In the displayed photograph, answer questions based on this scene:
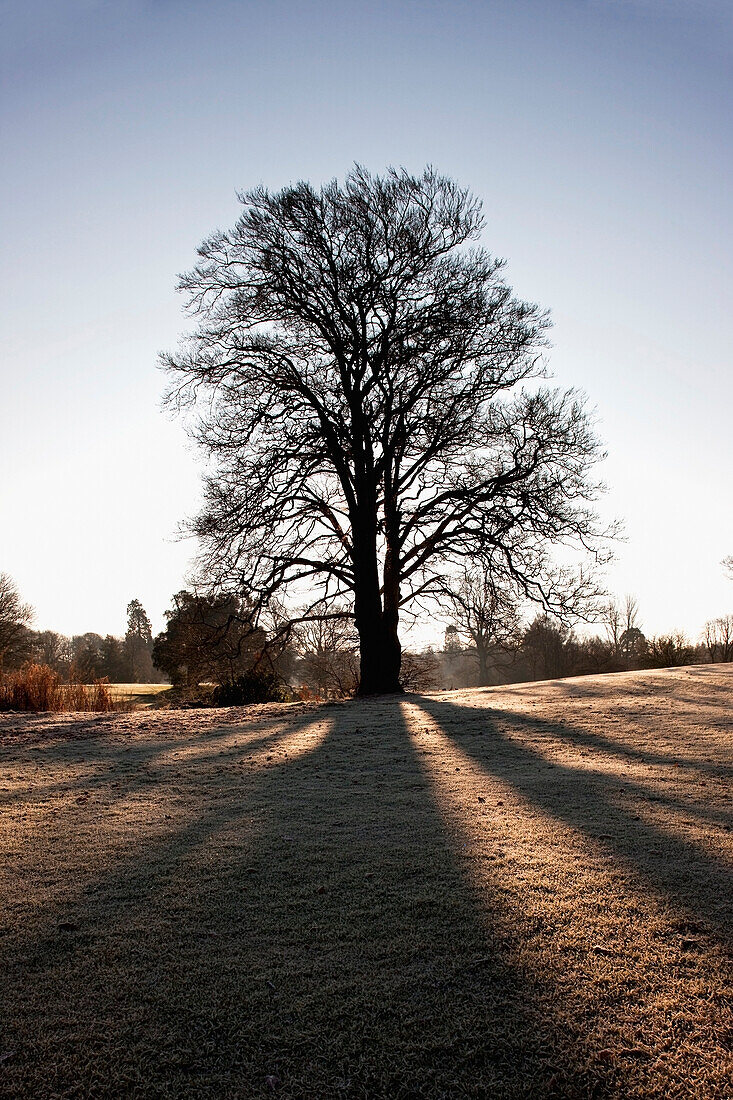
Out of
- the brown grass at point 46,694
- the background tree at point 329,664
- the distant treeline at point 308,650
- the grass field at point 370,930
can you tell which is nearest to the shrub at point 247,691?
the distant treeline at point 308,650

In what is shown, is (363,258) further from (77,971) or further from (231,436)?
(77,971)

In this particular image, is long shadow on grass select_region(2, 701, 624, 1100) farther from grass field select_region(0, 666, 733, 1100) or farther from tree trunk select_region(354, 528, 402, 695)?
tree trunk select_region(354, 528, 402, 695)

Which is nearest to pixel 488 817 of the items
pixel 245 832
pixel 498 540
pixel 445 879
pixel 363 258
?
pixel 445 879

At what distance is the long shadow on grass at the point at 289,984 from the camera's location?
193 cm

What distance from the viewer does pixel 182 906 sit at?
2.90 metres

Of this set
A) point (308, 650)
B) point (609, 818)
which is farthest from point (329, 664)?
point (609, 818)

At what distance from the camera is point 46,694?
1028cm

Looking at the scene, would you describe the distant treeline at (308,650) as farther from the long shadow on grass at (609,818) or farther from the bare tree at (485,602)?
the long shadow on grass at (609,818)

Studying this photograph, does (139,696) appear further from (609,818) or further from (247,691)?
(609,818)

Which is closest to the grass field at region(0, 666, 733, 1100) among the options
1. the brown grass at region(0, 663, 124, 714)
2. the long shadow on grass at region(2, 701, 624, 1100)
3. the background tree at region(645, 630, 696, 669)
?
the long shadow on grass at region(2, 701, 624, 1100)

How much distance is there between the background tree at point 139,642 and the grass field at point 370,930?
47.0 meters

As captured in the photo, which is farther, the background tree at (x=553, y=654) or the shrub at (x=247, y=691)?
the background tree at (x=553, y=654)

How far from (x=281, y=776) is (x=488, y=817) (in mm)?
1894

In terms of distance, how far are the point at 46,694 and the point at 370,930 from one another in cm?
922
